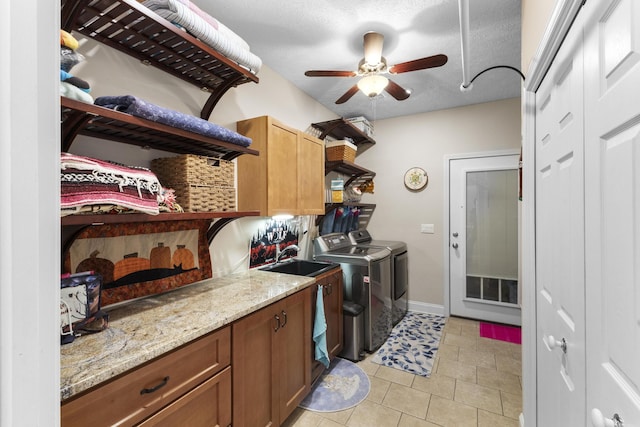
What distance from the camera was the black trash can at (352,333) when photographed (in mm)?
2609

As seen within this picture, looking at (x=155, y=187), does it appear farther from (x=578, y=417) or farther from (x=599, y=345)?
(x=578, y=417)

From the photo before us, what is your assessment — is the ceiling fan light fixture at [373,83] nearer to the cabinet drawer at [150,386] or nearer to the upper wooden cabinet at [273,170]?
the upper wooden cabinet at [273,170]

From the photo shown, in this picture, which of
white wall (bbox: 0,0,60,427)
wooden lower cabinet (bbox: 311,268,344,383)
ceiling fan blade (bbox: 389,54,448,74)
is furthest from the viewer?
wooden lower cabinet (bbox: 311,268,344,383)

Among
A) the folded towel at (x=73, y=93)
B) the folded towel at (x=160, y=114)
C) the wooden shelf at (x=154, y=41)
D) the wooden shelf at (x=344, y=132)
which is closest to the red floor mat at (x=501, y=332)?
the wooden shelf at (x=344, y=132)

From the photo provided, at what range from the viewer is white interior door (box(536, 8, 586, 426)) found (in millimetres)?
937

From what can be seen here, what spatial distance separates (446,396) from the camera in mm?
2111

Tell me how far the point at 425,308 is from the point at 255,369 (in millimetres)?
2871

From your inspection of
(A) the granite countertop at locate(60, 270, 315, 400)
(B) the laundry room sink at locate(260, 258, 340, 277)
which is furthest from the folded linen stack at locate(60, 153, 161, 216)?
(B) the laundry room sink at locate(260, 258, 340, 277)

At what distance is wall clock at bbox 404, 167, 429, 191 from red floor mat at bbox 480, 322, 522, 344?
1802 millimetres

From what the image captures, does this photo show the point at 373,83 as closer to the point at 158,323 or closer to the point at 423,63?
the point at 423,63

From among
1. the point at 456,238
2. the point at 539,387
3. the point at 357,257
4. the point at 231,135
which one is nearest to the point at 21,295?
the point at 231,135

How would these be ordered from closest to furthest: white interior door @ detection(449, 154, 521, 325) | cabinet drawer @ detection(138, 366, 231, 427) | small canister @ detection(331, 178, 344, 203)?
1. cabinet drawer @ detection(138, 366, 231, 427)
2. small canister @ detection(331, 178, 344, 203)
3. white interior door @ detection(449, 154, 521, 325)

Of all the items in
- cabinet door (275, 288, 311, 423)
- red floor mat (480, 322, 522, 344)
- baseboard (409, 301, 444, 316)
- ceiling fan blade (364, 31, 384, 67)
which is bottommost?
red floor mat (480, 322, 522, 344)

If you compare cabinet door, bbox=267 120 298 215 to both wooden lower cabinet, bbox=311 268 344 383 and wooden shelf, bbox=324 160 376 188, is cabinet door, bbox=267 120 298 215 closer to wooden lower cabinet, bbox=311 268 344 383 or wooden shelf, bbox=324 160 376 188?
wooden lower cabinet, bbox=311 268 344 383
